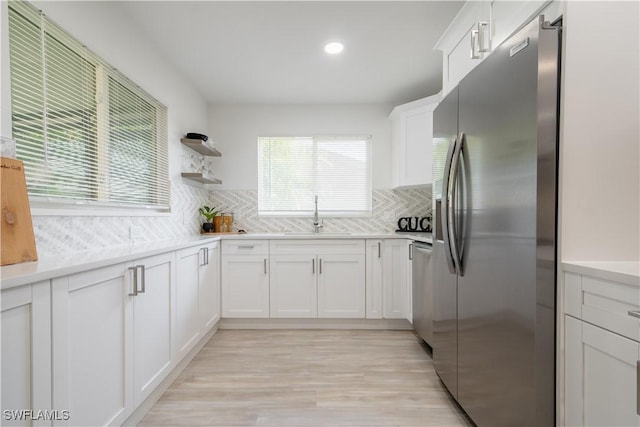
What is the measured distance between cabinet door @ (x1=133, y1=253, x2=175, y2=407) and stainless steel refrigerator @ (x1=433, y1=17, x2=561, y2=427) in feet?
5.39

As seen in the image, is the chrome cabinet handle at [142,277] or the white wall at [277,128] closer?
the chrome cabinet handle at [142,277]

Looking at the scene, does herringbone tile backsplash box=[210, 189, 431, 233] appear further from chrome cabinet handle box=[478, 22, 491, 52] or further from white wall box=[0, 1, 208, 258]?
chrome cabinet handle box=[478, 22, 491, 52]

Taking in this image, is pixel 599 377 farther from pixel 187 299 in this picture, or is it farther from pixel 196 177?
pixel 196 177

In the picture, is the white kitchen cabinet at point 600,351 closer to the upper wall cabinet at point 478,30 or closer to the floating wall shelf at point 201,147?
the upper wall cabinet at point 478,30

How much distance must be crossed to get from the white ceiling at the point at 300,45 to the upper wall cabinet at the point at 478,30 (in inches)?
8.6

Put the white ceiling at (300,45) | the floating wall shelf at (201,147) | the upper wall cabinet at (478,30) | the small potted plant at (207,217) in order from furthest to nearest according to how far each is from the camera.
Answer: the small potted plant at (207,217) < the floating wall shelf at (201,147) < the white ceiling at (300,45) < the upper wall cabinet at (478,30)

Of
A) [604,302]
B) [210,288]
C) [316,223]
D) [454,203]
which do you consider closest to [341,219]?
[316,223]

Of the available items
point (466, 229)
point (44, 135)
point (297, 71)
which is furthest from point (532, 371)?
point (297, 71)

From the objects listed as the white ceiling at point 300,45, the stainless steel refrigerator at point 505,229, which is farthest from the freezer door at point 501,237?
the white ceiling at point 300,45

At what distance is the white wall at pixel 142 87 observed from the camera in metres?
1.45

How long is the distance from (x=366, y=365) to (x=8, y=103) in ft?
8.27

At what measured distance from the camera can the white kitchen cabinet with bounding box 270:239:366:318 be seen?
292 cm

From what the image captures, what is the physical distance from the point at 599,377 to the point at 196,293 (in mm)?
2312
